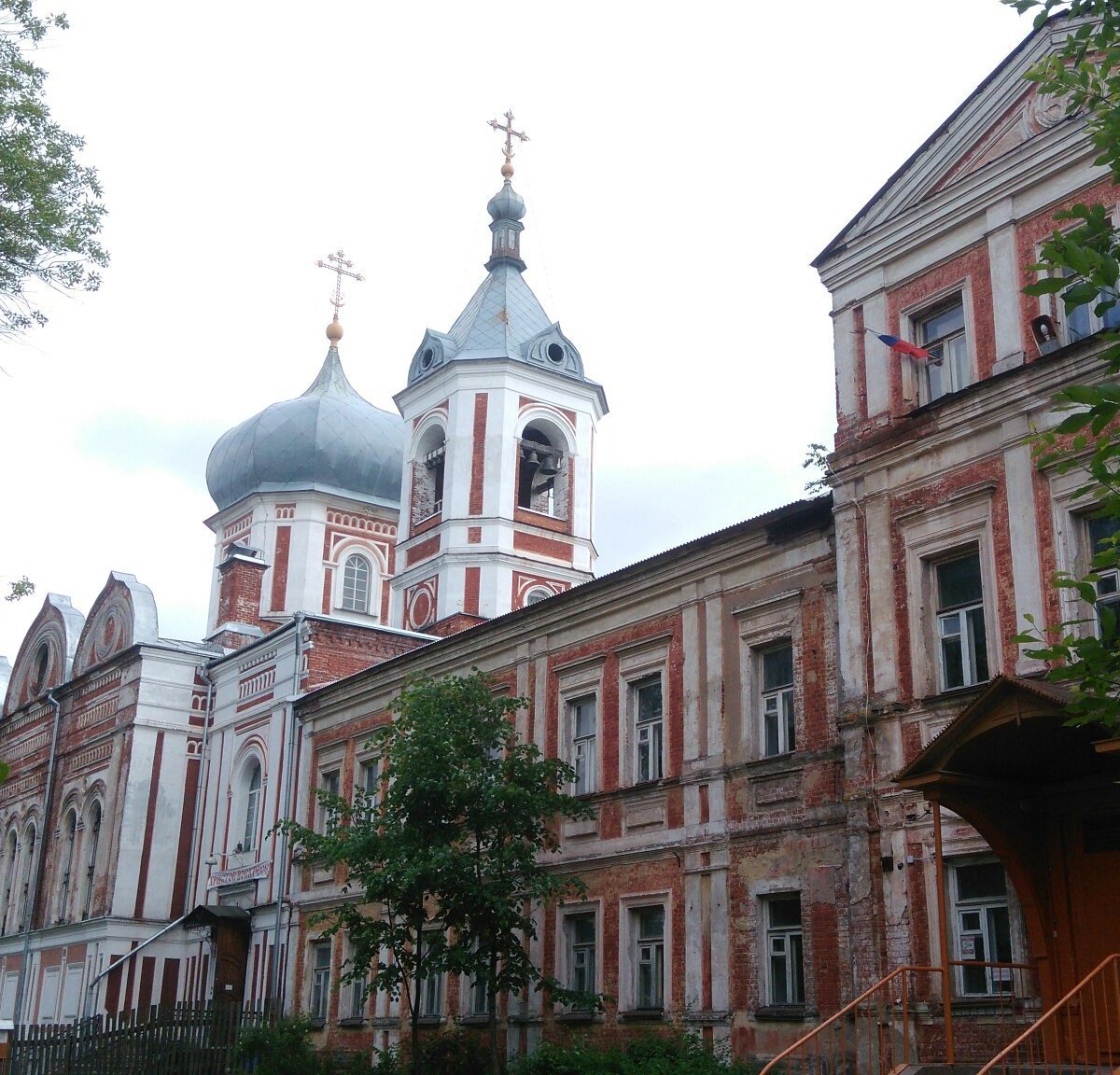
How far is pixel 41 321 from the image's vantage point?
17.4 meters

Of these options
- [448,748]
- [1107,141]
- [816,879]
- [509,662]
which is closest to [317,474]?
[509,662]

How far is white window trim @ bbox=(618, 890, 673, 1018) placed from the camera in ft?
62.8

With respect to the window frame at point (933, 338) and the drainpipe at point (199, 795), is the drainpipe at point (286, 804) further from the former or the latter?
the window frame at point (933, 338)

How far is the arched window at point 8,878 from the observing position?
37.9 meters

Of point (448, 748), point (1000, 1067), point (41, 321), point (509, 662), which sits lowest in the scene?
point (1000, 1067)

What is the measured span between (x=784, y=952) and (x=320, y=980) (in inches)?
483

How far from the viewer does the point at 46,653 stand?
41.3 meters

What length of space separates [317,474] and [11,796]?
43.2 feet

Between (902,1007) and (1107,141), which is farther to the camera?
(902,1007)

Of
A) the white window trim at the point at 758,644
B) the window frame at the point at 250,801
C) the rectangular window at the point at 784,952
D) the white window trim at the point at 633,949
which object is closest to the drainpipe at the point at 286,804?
the window frame at the point at 250,801

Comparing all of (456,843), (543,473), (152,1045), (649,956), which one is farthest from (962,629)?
(543,473)

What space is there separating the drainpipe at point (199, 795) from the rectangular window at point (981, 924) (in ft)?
70.7

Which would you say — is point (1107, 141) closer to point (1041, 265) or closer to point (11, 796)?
point (1041, 265)

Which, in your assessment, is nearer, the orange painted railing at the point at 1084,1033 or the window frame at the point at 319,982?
the orange painted railing at the point at 1084,1033
